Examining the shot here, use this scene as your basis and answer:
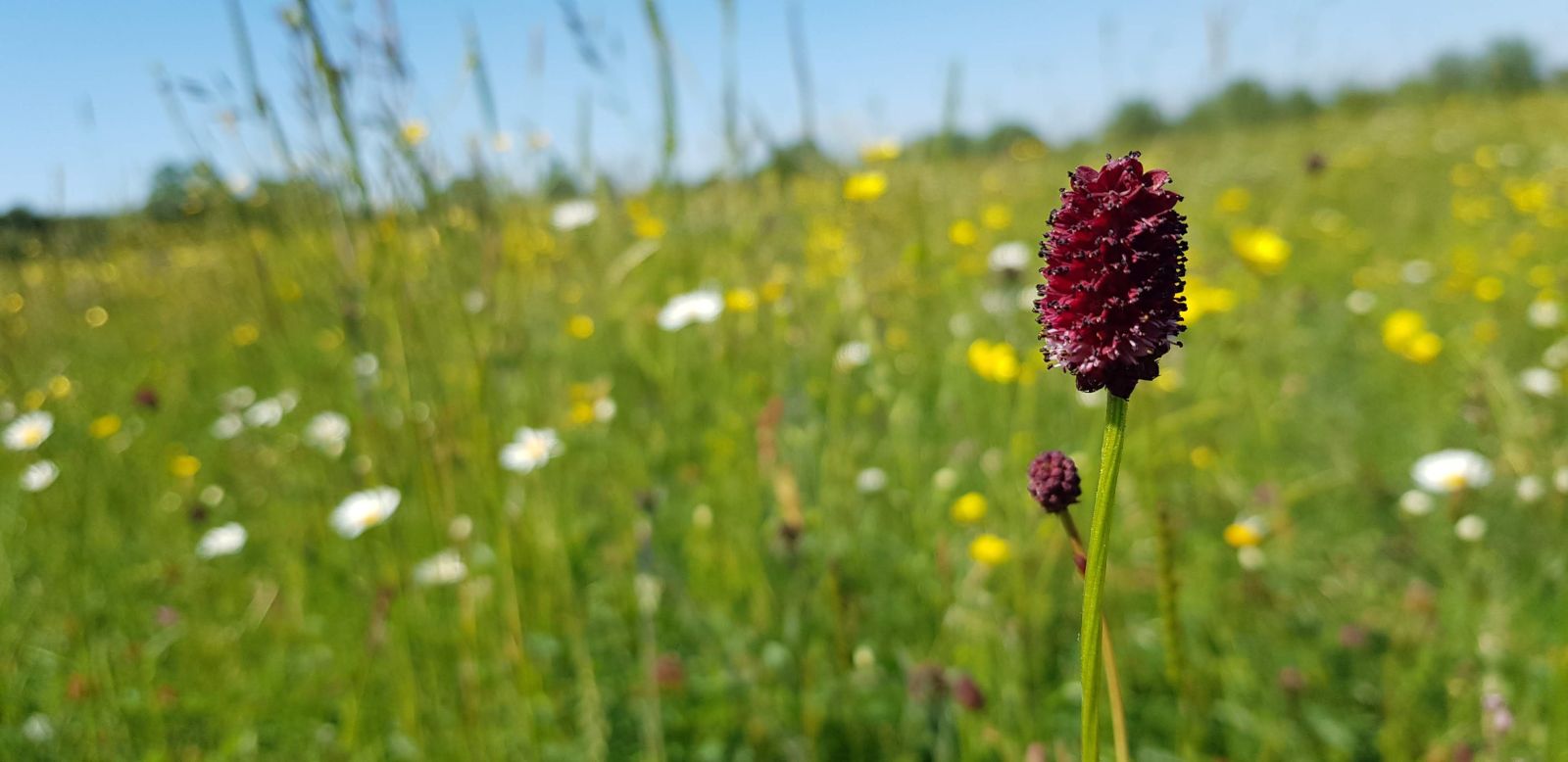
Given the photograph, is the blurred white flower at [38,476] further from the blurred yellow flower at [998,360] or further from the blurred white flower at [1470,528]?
the blurred white flower at [1470,528]

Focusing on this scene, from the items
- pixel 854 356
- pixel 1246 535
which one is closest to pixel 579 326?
pixel 854 356

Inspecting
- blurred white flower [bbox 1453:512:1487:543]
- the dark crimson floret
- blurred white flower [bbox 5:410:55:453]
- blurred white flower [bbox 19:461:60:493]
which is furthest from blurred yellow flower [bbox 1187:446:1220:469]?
blurred white flower [bbox 5:410:55:453]

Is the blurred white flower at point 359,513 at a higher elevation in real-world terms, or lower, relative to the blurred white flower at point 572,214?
lower

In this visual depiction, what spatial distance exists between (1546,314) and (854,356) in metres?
2.73

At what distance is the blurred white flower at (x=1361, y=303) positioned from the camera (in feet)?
12.3

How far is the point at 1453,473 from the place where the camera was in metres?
1.99

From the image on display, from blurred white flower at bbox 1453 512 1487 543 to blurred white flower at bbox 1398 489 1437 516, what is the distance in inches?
3.2

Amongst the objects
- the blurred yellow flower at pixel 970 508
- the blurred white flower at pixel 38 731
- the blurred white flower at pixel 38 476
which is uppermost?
the blurred white flower at pixel 38 476

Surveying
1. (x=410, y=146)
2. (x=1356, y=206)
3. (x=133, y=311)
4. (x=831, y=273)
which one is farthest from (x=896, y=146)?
(x=133, y=311)

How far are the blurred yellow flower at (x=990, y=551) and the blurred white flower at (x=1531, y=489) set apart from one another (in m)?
1.30

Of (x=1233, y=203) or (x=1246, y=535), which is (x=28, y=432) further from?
(x=1233, y=203)

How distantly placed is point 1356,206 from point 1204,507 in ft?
17.8

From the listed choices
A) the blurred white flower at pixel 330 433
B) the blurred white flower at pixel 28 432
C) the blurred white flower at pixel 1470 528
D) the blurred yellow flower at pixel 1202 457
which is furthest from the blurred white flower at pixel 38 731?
the blurred white flower at pixel 1470 528

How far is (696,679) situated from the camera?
171 cm
